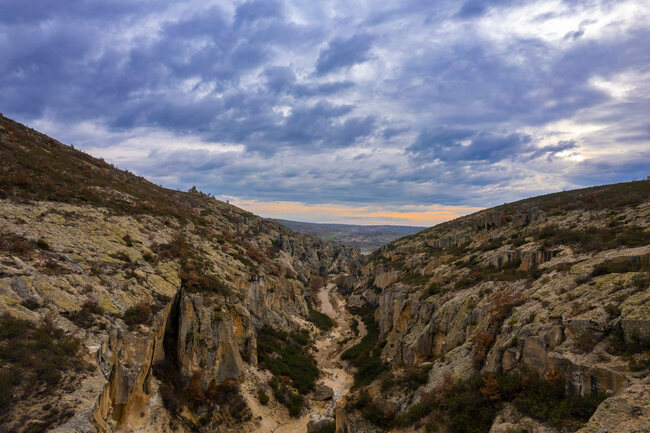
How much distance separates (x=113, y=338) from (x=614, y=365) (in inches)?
871

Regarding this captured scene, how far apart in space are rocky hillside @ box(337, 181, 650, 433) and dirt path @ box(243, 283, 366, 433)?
2574 millimetres

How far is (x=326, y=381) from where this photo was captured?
97.0 feet

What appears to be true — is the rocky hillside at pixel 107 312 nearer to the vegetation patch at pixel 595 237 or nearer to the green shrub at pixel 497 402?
the green shrub at pixel 497 402

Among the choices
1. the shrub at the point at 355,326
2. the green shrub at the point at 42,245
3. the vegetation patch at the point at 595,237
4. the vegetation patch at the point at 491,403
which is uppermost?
the green shrub at the point at 42,245

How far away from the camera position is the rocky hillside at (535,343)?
30.8ft

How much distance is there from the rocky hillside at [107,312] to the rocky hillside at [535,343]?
35.4 ft

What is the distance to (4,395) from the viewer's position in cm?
968

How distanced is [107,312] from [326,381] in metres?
22.3

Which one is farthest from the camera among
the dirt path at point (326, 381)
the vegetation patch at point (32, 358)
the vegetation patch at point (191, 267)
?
the vegetation patch at point (191, 267)

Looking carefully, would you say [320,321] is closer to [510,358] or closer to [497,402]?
[510,358]

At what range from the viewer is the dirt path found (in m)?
21.4

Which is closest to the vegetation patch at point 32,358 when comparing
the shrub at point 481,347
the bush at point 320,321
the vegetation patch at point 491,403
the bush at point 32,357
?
the bush at point 32,357

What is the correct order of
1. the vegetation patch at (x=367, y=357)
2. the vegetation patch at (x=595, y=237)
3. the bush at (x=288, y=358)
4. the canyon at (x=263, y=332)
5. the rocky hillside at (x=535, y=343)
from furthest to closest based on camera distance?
the vegetation patch at (x=367, y=357)
the bush at (x=288, y=358)
the vegetation patch at (x=595, y=237)
the canyon at (x=263, y=332)
the rocky hillside at (x=535, y=343)

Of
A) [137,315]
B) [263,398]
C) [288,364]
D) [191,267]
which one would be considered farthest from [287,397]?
[137,315]
